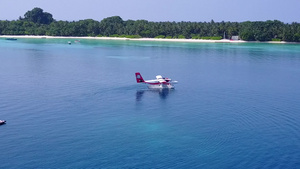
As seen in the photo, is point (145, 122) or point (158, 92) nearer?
point (145, 122)

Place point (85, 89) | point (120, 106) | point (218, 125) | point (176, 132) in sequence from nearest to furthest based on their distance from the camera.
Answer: point (176, 132) → point (218, 125) → point (120, 106) → point (85, 89)

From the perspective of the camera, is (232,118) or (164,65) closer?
(232,118)

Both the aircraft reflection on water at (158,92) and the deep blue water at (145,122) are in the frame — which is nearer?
the deep blue water at (145,122)

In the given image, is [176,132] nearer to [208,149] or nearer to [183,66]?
[208,149]

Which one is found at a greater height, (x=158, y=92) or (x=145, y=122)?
(x=158, y=92)

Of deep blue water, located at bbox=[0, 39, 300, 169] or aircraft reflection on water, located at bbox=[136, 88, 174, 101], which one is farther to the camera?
aircraft reflection on water, located at bbox=[136, 88, 174, 101]

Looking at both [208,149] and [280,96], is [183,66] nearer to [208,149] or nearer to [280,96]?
[280,96]

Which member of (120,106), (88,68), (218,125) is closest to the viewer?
(218,125)

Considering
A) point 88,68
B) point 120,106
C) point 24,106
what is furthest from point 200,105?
point 88,68
